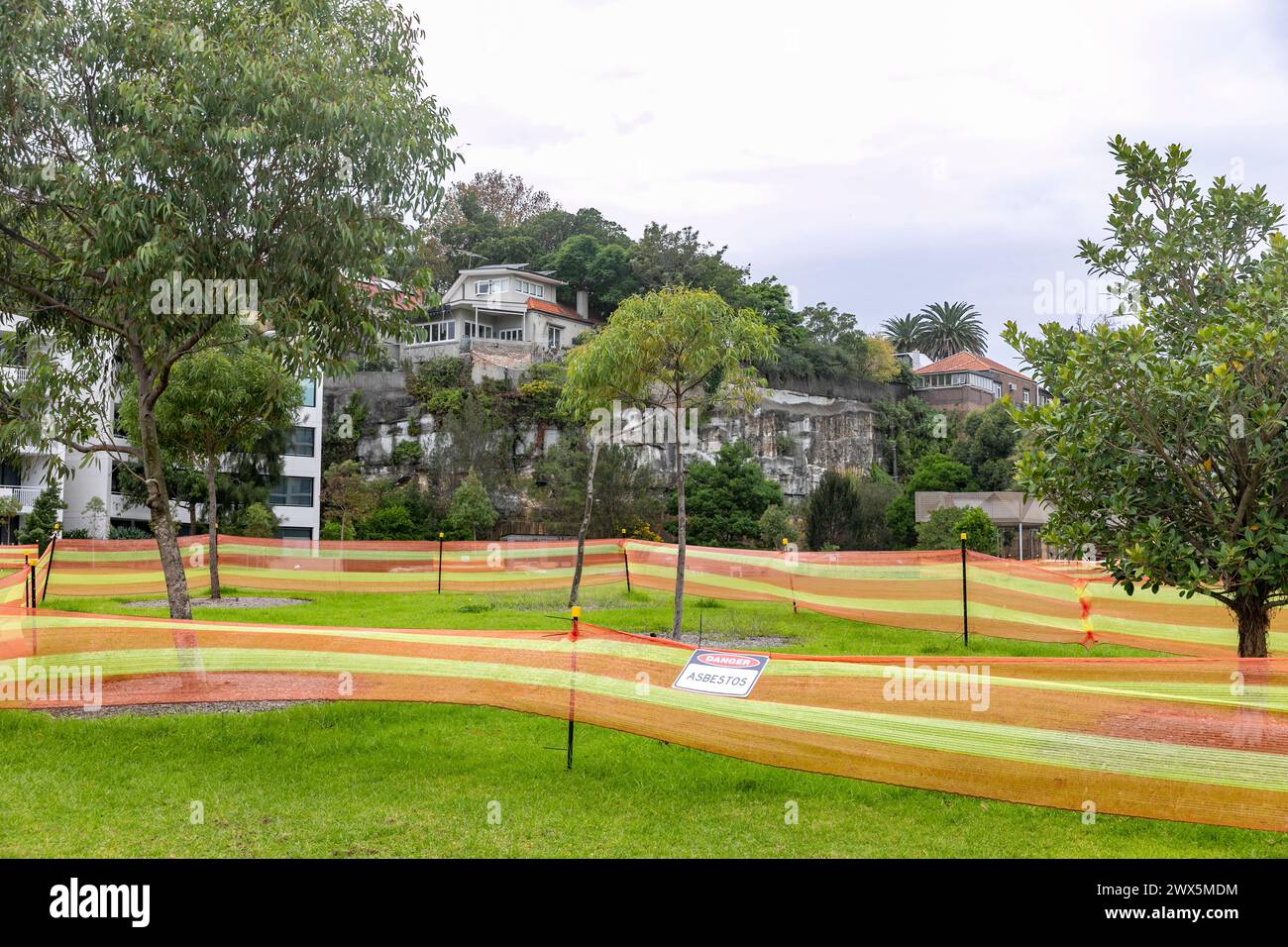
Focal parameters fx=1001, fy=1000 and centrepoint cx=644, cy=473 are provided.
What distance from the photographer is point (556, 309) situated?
66.9 meters

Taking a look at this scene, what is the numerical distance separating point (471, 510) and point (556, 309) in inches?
991

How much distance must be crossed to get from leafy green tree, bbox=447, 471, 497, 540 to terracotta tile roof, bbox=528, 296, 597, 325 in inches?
865

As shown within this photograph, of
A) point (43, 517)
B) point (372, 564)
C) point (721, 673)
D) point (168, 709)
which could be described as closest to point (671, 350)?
point (168, 709)

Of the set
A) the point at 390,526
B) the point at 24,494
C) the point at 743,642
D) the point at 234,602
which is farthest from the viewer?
the point at 390,526

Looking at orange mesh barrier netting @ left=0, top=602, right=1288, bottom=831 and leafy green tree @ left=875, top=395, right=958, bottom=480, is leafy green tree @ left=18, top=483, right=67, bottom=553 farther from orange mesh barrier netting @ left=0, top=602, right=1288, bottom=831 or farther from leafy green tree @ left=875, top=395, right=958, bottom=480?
leafy green tree @ left=875, top=395, right=958, bottom=480

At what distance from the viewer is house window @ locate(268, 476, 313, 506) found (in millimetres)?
48875

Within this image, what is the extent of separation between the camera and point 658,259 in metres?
67.2

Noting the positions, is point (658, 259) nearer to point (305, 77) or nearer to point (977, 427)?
point (977, 427)

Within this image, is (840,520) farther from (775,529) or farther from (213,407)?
(213,407)

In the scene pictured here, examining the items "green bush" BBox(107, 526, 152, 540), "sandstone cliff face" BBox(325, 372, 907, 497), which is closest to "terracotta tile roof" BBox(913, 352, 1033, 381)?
"sandstone cliff face" BBox(325, 372, 907, 497)

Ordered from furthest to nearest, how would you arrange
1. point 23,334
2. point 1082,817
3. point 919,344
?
point 919,344 < point 23,334 < point 1082,817

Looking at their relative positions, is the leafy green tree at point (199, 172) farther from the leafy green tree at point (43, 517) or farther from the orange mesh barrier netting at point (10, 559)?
the leafy green tree at point (43, 517)

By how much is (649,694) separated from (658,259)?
61.9 metres
